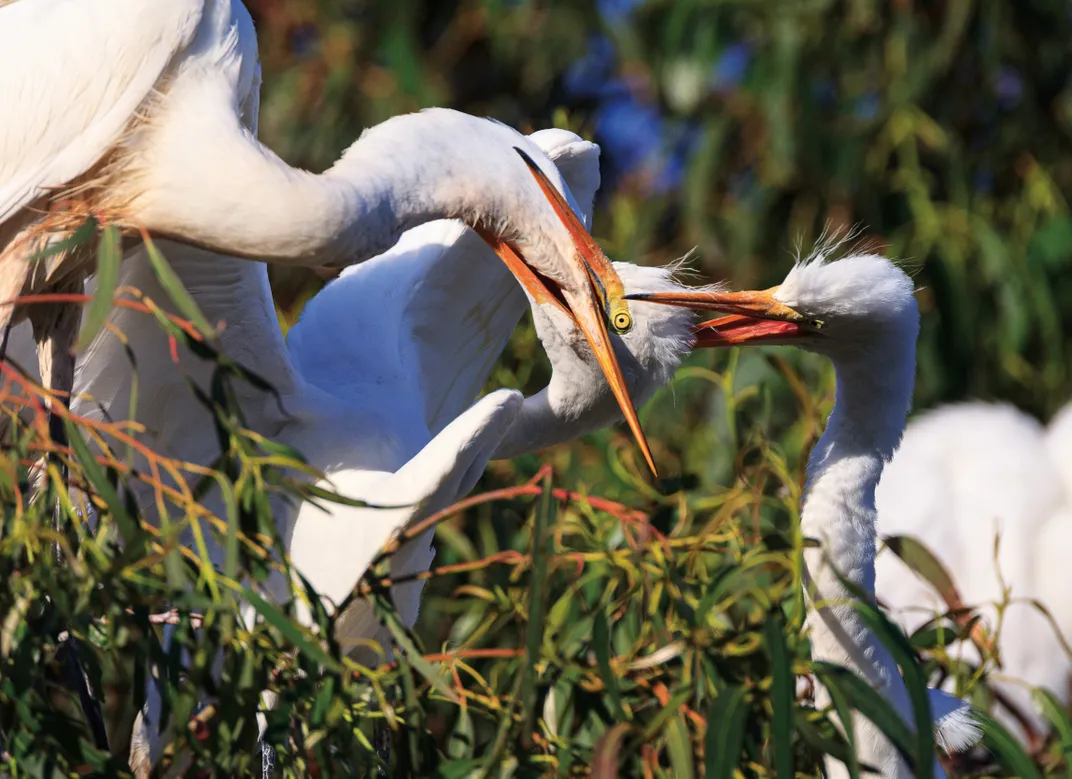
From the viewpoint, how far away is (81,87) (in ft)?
5.57

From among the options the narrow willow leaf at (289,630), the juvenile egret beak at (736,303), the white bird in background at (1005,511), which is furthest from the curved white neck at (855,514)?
the white bird in background at (1005,511)

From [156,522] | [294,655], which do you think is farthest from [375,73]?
[294,655]

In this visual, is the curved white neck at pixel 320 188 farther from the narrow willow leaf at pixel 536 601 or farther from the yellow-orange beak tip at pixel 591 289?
the narrow willow leaf at pixel 536 601

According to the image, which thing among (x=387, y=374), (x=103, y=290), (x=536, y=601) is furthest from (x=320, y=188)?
(x=387, y=374)

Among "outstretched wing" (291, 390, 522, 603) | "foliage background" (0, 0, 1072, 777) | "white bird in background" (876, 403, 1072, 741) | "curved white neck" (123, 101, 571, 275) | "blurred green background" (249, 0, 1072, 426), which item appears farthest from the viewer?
"blurred green background" (249, 0, 1072, 426)

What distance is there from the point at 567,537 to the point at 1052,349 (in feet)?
4.99

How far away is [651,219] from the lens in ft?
12.0

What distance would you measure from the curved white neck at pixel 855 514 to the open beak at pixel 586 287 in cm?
21

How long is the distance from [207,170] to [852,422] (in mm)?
795

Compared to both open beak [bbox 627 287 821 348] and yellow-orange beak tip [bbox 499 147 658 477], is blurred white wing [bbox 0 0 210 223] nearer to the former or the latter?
yellow-orange beak tip [bbox 499 147 658 477]

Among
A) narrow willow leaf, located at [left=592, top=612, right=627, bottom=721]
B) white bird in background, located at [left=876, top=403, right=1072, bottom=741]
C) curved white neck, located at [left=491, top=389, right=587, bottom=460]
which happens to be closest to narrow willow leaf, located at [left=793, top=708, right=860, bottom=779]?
narrow willow leaf, located at [left=592, top=612, right=627, bottom=721]

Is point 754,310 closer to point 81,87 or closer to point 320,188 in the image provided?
point 320,188

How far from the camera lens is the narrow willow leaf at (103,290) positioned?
1.17m

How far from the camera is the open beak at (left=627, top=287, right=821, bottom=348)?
185cm
